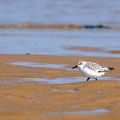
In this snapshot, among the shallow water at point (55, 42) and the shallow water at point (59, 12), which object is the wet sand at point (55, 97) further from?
the shallow water at point (59, 12)

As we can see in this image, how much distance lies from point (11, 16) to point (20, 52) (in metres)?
14.4

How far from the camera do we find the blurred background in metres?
15.5

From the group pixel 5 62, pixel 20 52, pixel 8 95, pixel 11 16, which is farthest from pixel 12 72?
pixel 11 16

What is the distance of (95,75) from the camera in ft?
30.1

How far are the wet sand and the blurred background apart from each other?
4.04 m

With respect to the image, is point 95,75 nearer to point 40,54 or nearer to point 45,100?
point 45,100

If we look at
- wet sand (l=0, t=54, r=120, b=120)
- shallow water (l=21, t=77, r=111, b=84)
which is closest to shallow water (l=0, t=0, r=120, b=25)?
wet sand (l=0, t=54, r=120, b=120)

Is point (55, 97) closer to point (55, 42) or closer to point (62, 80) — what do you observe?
point (62, 80)

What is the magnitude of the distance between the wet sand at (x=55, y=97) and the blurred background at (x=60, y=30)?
13.2 ft

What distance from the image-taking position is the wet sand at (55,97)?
6426 mm

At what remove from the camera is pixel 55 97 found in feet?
24.9

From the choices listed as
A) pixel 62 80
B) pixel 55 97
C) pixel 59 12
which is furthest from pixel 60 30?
pixel 55 97

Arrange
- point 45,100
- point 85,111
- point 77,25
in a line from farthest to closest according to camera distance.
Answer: point 77,25 → point 45,100 → point 85,111

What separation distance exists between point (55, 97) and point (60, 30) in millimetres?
15260
